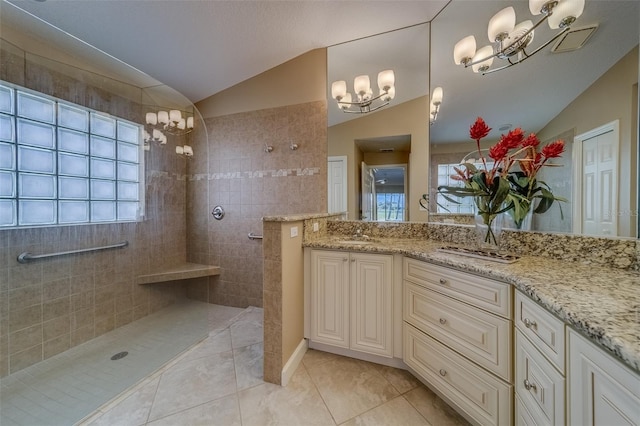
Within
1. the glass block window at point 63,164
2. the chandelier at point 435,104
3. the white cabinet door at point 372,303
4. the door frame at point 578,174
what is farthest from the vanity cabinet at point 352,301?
the glass block window at point 63,164

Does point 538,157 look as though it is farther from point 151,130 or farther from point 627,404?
point 151,130

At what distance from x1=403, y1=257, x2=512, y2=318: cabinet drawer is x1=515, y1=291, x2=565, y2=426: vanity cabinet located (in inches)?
2.4

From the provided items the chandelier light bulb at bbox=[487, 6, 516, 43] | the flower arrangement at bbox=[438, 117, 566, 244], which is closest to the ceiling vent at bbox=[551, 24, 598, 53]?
the chandelier light bulb at bbox=[487, 6, 516, 43]

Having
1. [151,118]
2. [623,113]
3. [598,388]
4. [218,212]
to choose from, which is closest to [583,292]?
[598,388]

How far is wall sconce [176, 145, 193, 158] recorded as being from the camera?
2.70 metres

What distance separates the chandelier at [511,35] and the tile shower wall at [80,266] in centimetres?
299

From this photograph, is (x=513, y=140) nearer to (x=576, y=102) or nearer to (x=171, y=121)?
(x=576, y=102)

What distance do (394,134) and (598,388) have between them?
194 centimetres

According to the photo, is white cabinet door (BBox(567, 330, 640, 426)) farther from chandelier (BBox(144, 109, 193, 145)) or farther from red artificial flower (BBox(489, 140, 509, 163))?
chandelier (BBox(144, 109, 193, 145))

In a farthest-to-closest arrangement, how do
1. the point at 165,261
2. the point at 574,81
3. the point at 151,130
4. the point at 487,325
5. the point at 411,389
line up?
the point at 165,261
the point at 151,130
the point at 411,389
the point at 574,81
the point at 487,325

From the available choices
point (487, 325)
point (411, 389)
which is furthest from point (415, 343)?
point (487, 325)

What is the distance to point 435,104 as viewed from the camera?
6.48ft

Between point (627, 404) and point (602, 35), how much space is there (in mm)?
1616

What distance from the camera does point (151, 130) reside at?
95.2 inches
